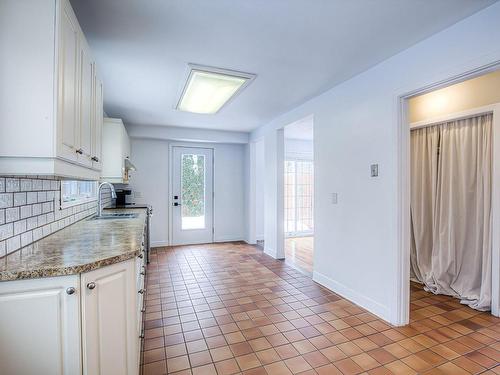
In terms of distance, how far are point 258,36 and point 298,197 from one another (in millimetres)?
4856

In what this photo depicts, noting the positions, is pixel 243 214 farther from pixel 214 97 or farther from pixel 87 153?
pixel 87 153

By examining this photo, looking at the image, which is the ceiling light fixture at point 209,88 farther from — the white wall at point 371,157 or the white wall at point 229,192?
the white wall at point 229,192

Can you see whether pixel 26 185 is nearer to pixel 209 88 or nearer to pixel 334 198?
pixel 209 88

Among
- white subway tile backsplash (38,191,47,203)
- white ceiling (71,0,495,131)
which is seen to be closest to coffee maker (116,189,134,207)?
white ceiling (71,0,495,131)

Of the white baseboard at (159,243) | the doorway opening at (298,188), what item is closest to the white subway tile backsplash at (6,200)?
the white baseboard at (159,243)

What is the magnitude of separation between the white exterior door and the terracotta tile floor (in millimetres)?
2153

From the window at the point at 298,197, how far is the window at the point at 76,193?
4121mm

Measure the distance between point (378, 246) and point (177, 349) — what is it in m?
1.95

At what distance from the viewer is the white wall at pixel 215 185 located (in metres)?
5.35

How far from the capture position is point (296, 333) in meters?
2.30

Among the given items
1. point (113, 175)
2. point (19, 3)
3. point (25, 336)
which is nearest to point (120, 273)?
point (25, 336)

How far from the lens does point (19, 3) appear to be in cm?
123

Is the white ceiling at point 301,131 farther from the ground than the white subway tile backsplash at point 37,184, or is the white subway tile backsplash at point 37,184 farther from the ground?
the white ceiling at point 301,131

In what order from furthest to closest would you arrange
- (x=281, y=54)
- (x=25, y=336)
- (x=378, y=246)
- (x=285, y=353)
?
(x=378, y=246), (x=281, y=54), (x=285, y=353), (x=25, y=336)
